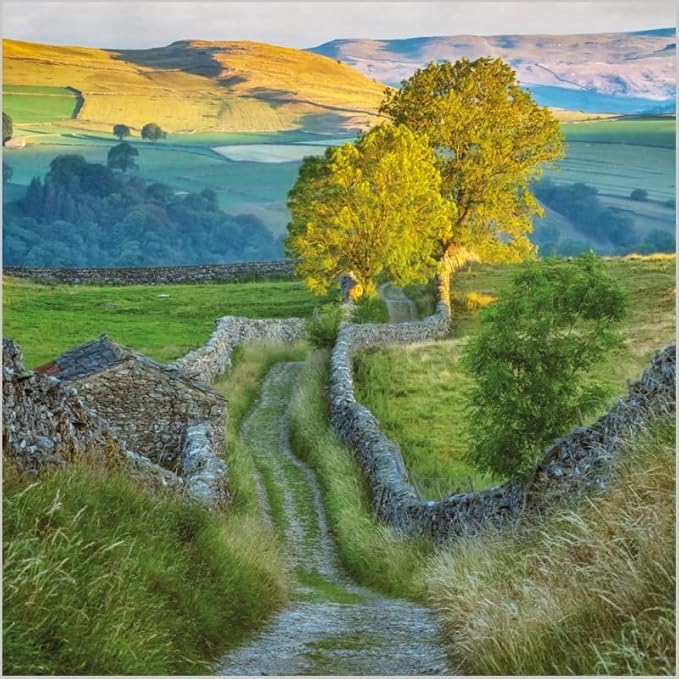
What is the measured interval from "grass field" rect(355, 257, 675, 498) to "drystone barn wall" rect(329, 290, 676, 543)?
3.40ft

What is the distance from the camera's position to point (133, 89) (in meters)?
168

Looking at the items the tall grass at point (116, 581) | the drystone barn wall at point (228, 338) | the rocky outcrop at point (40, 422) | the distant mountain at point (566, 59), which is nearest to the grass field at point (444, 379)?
the drystone barn wall at point (228, 338)

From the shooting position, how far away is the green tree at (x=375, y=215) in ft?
171

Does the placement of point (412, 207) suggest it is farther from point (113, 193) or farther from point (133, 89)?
point (133, 89)

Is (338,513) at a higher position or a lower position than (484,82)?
lower

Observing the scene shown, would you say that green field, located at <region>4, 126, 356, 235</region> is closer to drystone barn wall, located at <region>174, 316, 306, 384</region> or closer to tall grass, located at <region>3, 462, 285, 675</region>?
drystone barn wall, located at <region>174, 316, 306, 384</region>

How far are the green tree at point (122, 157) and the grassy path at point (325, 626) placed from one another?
125m

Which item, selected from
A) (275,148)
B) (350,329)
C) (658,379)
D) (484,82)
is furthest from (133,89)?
(658,379)

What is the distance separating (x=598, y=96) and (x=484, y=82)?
87.2 m

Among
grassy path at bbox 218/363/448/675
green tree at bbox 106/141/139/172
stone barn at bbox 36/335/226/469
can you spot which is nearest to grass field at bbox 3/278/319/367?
stone barn at bbox 36/335/226/469

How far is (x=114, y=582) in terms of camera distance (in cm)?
795

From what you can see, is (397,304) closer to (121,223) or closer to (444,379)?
(444,379)

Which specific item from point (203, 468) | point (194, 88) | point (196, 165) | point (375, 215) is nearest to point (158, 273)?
point (375, 215)

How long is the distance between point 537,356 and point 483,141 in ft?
130
